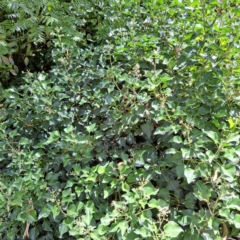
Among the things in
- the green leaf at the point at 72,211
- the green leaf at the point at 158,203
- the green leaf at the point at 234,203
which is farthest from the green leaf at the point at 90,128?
the green leaf at the point at 234,203

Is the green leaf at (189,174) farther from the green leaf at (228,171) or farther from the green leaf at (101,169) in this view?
the green leaf at (101,169)

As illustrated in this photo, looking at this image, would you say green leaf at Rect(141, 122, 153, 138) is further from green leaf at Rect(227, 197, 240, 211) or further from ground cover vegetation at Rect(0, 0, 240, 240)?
green leaf at Rect(227, 197, 240, 211)

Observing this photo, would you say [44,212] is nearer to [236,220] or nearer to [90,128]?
[90,128]

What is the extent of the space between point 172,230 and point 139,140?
56 cm

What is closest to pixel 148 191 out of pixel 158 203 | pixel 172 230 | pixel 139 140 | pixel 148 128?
pixel 158 203

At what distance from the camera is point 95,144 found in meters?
1.45

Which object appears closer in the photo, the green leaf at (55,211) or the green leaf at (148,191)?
the green leaf at (148,191)

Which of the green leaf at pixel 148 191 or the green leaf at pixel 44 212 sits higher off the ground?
the green leaf at pixel 148 191

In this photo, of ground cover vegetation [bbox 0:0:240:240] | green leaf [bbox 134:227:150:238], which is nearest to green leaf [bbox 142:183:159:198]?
ground cover vegetation [bbox 0:0:240:240]

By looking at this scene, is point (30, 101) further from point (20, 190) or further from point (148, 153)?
point (148, 153)

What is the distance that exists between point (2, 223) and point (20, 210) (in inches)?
5.0

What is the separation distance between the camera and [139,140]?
5.05ft

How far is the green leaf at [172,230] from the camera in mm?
1085

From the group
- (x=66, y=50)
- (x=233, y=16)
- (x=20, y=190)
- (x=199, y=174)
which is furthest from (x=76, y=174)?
(x=233, y=16)
